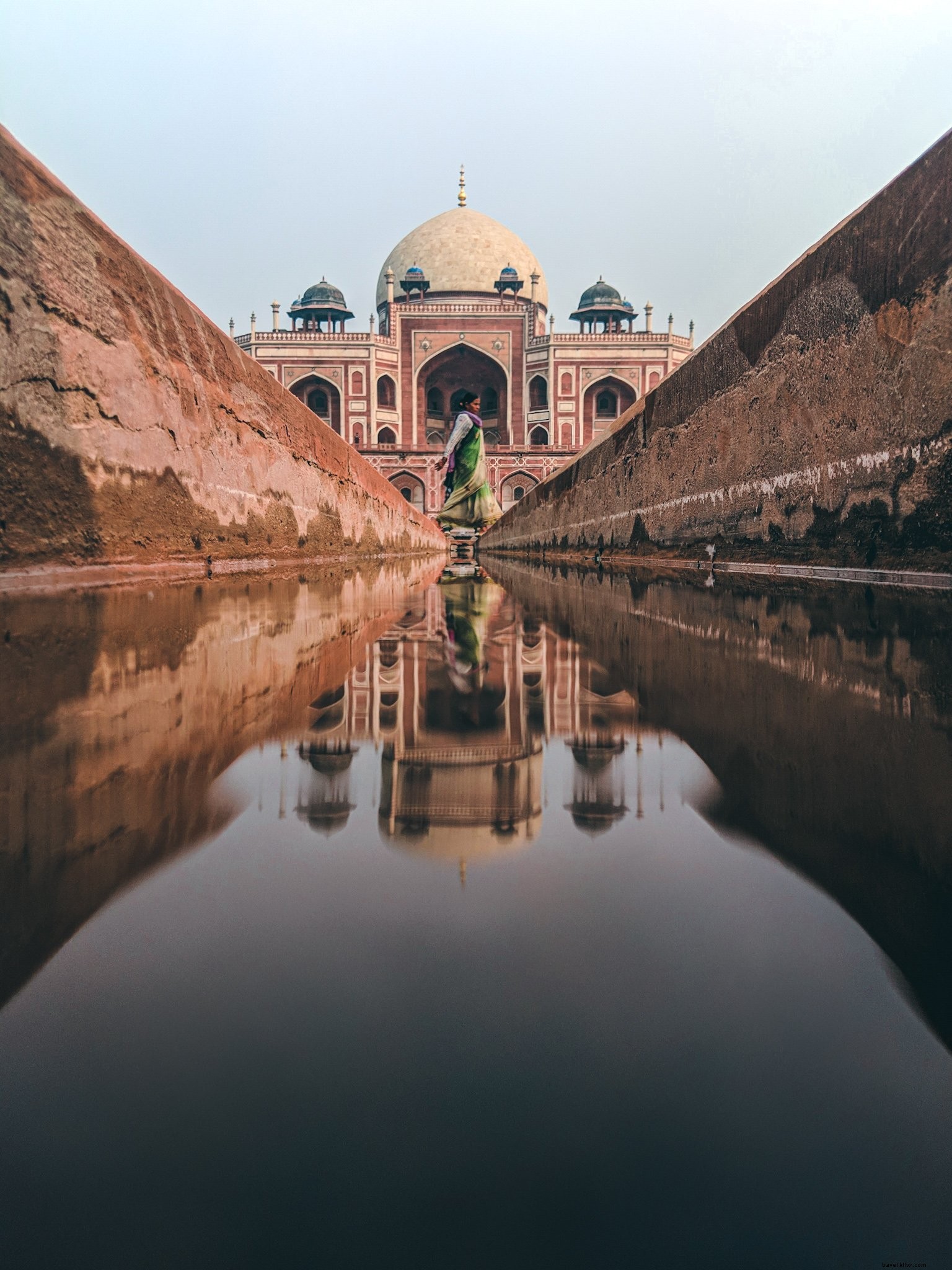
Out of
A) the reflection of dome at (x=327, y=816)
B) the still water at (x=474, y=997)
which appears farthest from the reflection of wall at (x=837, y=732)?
the reflection of dome at (x=327, y=816)

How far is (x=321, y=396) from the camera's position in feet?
120

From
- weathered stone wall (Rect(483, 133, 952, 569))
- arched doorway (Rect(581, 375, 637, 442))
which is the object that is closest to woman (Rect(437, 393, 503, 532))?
weathered stone wall (Rect(483, 133, 952, 569))

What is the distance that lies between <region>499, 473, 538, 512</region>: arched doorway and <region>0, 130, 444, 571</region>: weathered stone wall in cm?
2768

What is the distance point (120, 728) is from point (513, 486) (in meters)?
31.7

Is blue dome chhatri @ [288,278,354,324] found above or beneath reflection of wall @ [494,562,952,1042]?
above

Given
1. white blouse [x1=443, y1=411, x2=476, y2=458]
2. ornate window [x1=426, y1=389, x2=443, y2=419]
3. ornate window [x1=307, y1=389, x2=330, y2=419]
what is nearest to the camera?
white blouse [x1=443, y1=411, x2=476, y2=458]

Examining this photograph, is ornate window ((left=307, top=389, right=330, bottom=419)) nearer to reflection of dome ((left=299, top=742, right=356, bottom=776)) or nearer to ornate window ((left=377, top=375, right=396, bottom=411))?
ornate window ((left=377, top=375, right=396, bottom=411))

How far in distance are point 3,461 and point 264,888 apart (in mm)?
2303

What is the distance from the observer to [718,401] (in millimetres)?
4242

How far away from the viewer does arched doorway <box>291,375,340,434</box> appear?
116 feet

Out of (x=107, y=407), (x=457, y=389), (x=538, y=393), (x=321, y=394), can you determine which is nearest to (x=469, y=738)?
(x=107, y=407)

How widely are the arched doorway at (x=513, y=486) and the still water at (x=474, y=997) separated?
3131 cm

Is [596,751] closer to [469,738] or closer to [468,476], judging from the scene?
[469,738]

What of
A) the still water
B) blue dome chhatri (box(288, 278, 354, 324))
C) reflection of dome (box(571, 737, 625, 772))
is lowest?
the still water
